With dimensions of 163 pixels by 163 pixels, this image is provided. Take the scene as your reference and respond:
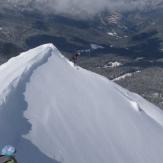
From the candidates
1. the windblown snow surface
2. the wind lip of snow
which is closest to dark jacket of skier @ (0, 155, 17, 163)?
the windblown snow surface

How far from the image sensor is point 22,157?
2688cm

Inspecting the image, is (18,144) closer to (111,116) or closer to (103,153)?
(103,153)

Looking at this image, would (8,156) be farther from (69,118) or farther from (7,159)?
(69,118)

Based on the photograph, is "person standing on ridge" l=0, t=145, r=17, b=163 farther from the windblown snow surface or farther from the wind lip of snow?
the wind lip of snow

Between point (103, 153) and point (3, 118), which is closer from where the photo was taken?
point (3, 118)

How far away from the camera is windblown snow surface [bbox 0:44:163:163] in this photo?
31.3 metres

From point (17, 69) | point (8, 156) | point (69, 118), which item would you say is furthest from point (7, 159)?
point (17, 69)

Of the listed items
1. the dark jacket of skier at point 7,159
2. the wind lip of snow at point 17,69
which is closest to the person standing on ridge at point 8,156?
the dark jacket of skier at point 7,159

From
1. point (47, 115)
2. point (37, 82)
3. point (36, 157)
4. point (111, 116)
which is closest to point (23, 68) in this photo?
point (37, 82)

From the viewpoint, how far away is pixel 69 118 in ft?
131

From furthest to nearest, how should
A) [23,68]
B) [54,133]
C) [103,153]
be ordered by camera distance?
[23,68] → [103,153] → [54,133]

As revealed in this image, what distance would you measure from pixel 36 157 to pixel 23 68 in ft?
74.2

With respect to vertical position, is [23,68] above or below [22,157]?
above

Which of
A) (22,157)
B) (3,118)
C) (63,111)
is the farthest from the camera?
(63,111)
